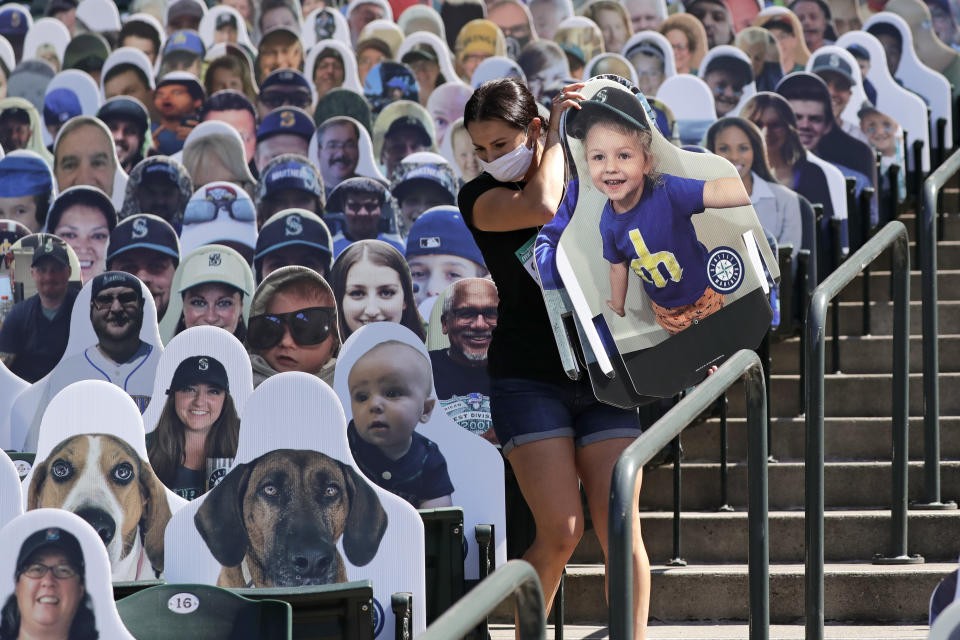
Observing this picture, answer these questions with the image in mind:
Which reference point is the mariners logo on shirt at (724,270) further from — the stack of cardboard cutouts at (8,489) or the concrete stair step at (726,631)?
the stack of cardboard cutouts at (8,489)

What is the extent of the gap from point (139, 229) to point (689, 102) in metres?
2.76

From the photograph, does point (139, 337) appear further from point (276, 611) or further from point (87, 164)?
point (87, 164)

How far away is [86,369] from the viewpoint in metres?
4.48

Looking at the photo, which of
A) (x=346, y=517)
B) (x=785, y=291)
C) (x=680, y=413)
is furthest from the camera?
A: (x=785, y=291)

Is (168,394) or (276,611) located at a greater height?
(168,394)

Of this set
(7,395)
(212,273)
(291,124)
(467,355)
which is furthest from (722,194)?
(291,124)

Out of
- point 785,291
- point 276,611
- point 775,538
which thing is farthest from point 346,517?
point 785,291

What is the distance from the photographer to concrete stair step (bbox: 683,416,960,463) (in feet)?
15.4

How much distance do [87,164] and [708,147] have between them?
2.84 meters

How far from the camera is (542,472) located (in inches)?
118

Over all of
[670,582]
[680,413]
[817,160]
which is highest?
[817,160]

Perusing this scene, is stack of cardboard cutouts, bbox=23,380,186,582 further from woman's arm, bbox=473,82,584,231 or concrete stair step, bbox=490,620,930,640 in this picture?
woman's arm, bbox=473,82,584,231

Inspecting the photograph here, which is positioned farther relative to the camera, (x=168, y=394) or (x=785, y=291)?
(x=785, y=291)

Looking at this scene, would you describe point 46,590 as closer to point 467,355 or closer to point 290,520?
point 290,520
